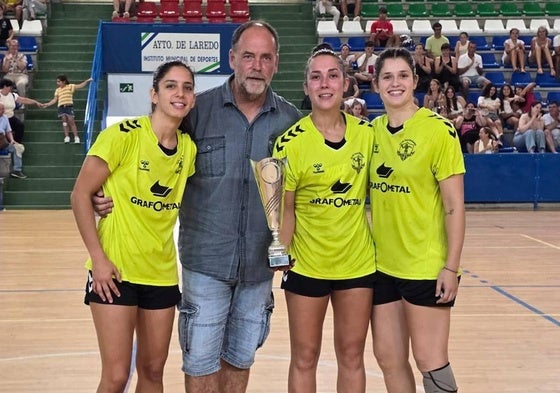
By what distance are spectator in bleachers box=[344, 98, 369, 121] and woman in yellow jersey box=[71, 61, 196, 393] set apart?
11.6 m

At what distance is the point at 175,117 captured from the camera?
3848 millimetres

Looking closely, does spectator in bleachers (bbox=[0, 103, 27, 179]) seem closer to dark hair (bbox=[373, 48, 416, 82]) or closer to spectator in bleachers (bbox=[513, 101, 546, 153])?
spectator in bleachers (bbox=[513, 101, 546, 153])

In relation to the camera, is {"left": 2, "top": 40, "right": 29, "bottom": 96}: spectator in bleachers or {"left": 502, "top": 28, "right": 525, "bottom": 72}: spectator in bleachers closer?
{"left": 2, "top": 40, "right": 29, "bottom": 96}: spectator in bleachers

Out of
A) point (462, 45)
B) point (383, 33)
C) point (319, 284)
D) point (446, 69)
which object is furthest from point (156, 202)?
point (383, 33)

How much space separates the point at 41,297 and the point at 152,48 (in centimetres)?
1071

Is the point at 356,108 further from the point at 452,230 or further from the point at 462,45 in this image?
the point at 452,230

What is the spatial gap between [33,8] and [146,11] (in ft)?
8.22

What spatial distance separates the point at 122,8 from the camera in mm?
20141

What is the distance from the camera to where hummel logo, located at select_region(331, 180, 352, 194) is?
13.1ft

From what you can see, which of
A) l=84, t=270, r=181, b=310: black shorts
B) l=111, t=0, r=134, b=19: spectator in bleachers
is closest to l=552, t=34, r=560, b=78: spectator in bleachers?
l=111, t=0, r=134, b=19: spectator in bleachers

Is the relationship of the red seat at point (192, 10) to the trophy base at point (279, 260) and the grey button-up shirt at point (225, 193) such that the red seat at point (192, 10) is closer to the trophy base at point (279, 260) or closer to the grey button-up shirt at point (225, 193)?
the grey button-up shirt at point (225, 193)

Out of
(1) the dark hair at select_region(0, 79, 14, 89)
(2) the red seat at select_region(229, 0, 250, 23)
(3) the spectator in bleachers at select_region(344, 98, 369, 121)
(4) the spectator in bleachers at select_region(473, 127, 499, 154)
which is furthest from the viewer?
(2) the red seat at select_region(229, 0, 250, 23)

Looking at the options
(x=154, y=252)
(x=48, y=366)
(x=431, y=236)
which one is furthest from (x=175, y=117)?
(x=48, y=366)

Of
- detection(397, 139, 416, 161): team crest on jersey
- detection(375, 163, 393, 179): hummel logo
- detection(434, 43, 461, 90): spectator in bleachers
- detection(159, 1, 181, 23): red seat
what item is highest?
detection(159, 1, 181, 23): red seat
